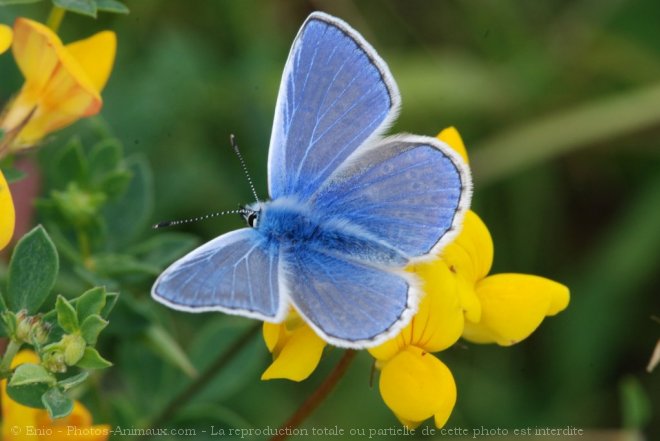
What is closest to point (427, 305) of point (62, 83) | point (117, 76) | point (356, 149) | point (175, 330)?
point (356, 149)

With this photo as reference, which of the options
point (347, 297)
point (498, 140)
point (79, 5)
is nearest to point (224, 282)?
point (347, 297)

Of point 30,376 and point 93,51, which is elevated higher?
point 93,51

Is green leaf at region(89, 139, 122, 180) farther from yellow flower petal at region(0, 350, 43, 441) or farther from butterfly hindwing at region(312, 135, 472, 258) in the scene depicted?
butterfly hindwing at region(312, 135, 472, 258)

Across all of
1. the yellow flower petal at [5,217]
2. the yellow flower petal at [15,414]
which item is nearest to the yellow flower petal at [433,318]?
the yellow flower petal at [5,217]

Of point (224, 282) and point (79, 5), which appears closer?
point (224, 282)

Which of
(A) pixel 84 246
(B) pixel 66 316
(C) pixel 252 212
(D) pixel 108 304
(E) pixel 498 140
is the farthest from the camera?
(E) pixel 498 140

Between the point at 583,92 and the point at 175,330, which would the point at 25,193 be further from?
the point at 583,92

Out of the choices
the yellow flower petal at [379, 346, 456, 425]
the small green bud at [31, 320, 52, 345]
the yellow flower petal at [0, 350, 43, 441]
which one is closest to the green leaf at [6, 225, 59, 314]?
the small green bud at [31, 320, 52, 345]

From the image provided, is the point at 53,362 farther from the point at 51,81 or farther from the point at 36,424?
the point at 51,81
